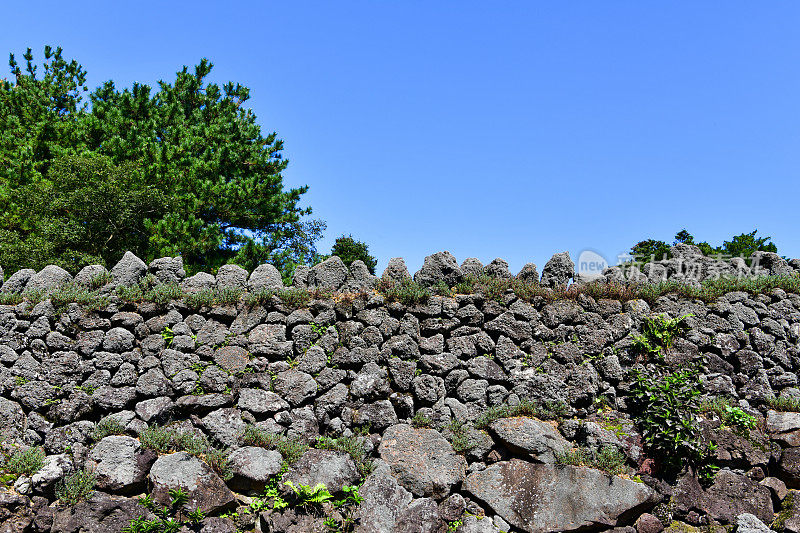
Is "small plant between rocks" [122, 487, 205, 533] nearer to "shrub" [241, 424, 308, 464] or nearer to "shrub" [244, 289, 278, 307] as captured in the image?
"shrub" [241, 424, 308, 464]

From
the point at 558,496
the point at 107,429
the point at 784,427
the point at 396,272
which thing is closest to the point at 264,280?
the point at 396,272

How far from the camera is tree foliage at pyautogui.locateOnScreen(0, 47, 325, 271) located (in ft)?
43.1

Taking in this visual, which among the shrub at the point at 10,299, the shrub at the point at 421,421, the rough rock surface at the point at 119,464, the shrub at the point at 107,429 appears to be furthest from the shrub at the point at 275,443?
the shrub at the point at 10,299

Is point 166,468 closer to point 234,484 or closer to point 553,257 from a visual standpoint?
point 234,484

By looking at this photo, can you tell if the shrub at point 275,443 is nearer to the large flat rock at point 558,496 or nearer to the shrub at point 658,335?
the large flat rock at point 558,496

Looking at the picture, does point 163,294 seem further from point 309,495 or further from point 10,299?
point 309,495

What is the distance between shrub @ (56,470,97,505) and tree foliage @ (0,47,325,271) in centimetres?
666

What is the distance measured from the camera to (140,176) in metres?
14.2

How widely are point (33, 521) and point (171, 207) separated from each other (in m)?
9.18

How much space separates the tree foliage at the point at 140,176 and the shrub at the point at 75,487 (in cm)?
666

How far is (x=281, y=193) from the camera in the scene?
1725 centimetres

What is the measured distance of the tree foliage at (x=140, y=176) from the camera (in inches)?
517

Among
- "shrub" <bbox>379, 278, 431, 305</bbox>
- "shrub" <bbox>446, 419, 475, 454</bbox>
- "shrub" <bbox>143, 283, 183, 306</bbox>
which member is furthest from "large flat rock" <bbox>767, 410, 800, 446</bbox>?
"shrub" <bbox>143, 283, 183, 306</bbox>

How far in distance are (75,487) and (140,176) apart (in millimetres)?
9230
